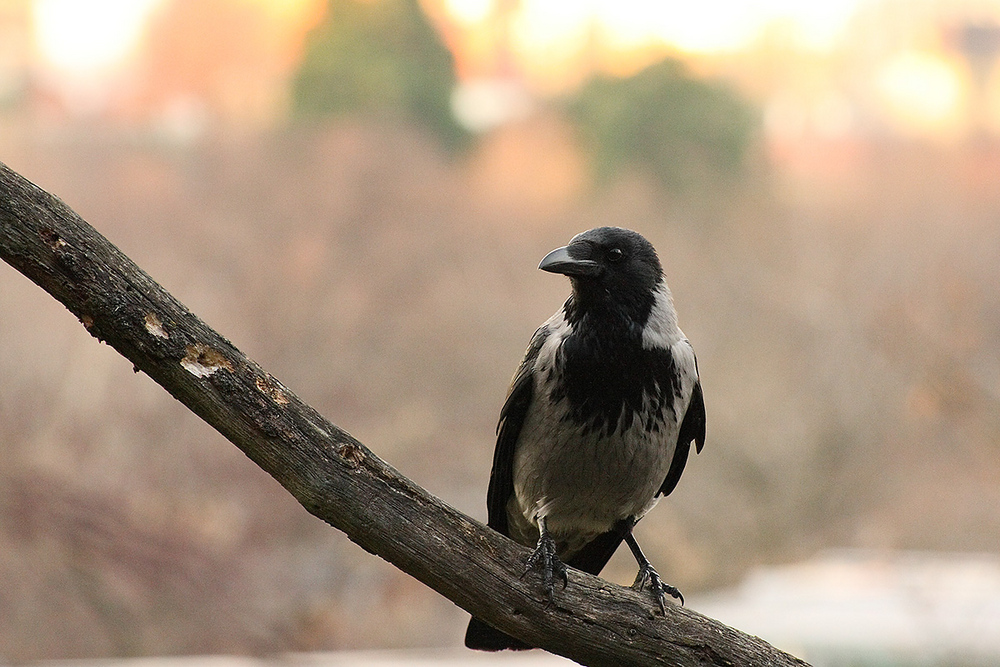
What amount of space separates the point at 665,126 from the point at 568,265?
506 cm

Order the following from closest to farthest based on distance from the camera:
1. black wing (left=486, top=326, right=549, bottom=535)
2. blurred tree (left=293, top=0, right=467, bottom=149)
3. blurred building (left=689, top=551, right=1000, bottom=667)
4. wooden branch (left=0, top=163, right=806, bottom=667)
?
wooden branch (left=0, top=163, right=806, bottom=667), black wing (left=486, top=326, right=549, bottom=535), blurred building (left=689, top=551, right=1000, bottom=667), blurred tree (left=293, top=0, right=467, bottom=149)

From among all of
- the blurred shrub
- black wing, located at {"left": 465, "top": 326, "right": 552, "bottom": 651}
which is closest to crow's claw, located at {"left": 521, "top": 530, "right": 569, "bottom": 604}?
black wing, located at {"left": 465, "top": 326, "right": 552, "bottom": 651}

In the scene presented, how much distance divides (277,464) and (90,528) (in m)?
2.86

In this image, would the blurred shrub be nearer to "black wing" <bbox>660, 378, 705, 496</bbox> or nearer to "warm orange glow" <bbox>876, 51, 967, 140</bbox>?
"warm orange glow" <bbox>876, 51, 967, 140</bbox>

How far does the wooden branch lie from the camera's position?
4.84ft

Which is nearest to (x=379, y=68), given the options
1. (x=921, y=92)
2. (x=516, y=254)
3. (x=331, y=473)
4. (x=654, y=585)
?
(x=516, y=254)

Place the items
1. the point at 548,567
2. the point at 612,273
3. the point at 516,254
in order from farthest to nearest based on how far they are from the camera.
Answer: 1. the point at 516,254
2. the point at 612,273
3. the point at 548,567

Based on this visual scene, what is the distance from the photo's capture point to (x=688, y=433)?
2.25 m

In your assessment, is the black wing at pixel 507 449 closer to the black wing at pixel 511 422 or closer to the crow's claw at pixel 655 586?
the black wing at pixel 511 422

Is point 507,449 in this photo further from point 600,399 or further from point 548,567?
point 548,567

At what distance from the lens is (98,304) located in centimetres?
148

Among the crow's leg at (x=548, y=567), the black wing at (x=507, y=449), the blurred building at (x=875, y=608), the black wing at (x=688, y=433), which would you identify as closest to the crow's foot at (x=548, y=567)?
the crow's leg at (x=548, y=567)

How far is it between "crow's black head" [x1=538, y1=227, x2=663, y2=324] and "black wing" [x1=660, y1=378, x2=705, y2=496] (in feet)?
0.76

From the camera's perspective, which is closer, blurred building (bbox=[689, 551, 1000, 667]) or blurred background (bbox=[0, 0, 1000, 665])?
blurred building (bbox=[689, 551, 1000, 667])
